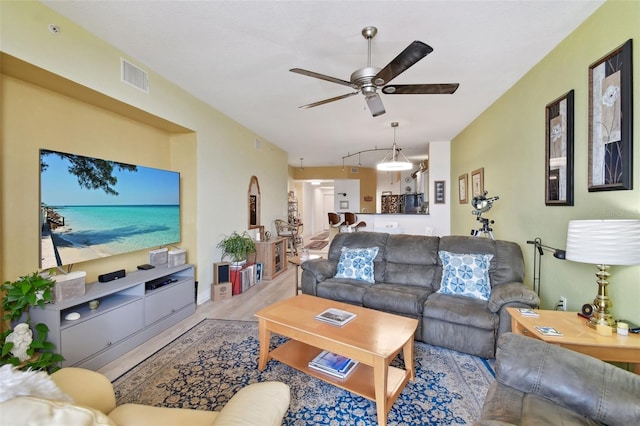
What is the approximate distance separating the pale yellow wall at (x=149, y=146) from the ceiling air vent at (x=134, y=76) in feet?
0.17

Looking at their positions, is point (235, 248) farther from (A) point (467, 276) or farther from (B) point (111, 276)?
(A) point (467, 276)

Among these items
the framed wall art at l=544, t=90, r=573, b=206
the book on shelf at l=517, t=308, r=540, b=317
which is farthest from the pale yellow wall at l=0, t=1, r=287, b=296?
the framed wall art at l=544, t=90, r=573, b=206

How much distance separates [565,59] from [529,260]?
6.13 feet

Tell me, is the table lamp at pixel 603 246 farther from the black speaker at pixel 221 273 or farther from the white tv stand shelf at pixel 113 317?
the black speaker at pixel 221 273

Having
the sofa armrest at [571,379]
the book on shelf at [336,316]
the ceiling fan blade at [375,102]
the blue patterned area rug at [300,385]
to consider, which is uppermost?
the ceiling fan blade at [375,102]

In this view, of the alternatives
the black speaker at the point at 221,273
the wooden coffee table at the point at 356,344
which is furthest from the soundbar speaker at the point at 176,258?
the wooden coffee table at the point at 356,344

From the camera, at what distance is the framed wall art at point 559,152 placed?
2.19 metres

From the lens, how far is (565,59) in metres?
2.27

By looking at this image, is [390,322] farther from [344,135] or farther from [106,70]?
[344,135]

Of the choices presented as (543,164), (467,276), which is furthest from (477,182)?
(467,276)

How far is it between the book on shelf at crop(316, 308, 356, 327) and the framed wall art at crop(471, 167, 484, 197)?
3.17 m

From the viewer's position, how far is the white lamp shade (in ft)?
4.71

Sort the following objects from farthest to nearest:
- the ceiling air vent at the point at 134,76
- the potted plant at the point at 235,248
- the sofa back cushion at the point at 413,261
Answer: the potted plant at the point at 235,248, the sofa back cushion at the point at 413,261, the ceiling air vent at the point at 134,76

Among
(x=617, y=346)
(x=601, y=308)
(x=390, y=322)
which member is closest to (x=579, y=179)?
(x=601, y=308)
